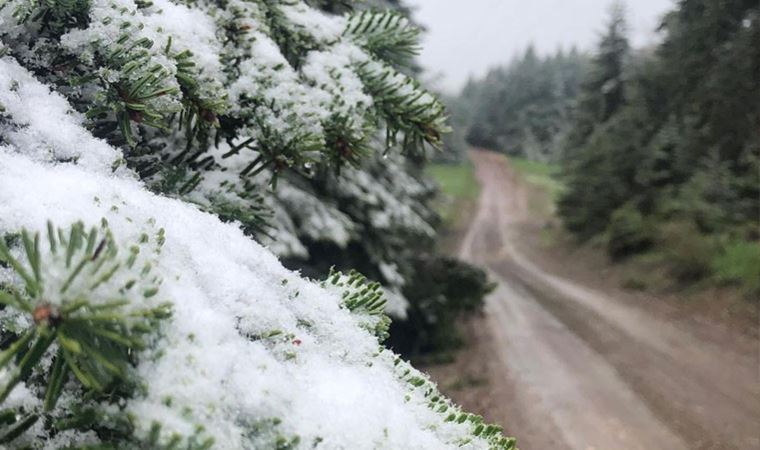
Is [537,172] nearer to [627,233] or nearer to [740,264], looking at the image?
[627,233]

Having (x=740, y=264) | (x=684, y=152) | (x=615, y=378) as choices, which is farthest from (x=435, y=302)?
(x=684, y=152)

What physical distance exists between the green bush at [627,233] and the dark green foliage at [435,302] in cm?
918

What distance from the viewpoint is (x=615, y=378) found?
9.95 metres

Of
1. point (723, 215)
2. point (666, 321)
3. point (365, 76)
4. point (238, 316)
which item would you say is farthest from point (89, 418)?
point (723, 215)

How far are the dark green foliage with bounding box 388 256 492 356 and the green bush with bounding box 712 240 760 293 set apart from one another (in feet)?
18.2

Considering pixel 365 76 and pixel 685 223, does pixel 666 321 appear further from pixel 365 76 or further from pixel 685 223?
pixel 365 76

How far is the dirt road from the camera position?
7727mm

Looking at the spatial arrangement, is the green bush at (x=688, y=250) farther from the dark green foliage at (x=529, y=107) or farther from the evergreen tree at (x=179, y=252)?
the dark green foliage at (x=529, y=107)

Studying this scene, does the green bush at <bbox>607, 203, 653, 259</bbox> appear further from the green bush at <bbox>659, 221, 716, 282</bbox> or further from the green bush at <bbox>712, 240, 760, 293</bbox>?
the green bush at <bbox>712, 240, 760, 293</bbox>

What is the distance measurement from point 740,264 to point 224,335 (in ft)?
48.2

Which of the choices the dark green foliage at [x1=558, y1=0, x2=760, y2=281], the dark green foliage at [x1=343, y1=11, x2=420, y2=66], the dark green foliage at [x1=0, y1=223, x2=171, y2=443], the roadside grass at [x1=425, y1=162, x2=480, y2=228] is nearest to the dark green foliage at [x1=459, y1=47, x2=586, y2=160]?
the roadside grass at [x1=425, y1=162, x2=480, y2=228]

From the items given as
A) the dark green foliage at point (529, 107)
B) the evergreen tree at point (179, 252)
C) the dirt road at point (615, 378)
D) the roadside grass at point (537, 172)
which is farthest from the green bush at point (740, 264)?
the dark green foliage at point (529, 107)

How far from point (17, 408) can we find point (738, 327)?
13709mm

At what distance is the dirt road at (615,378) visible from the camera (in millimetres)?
7727
